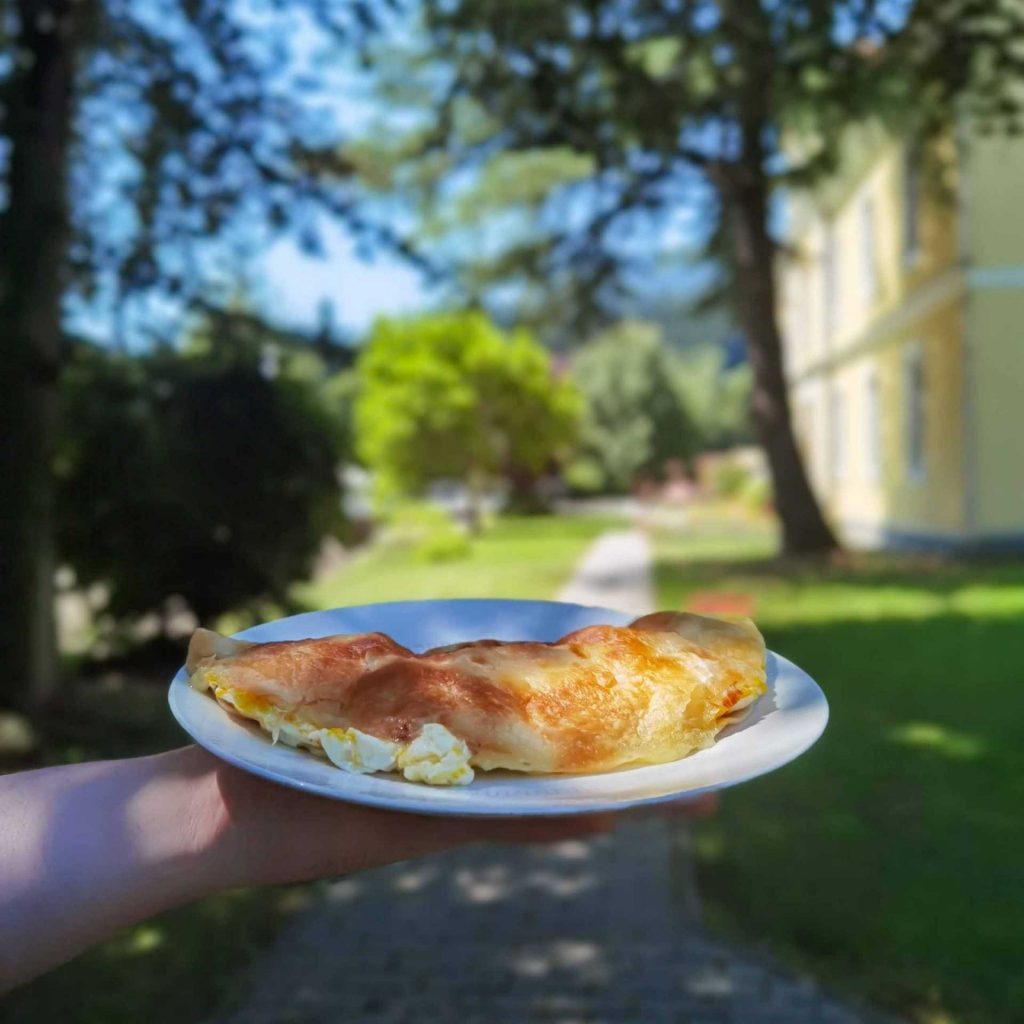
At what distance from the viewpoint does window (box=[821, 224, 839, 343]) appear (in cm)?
2339

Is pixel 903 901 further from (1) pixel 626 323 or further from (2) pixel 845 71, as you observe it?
(1) pixel 626 323

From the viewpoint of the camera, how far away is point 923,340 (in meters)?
17.4

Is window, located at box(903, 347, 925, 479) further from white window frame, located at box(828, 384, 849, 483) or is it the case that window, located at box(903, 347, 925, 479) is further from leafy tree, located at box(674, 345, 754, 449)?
leafy tree, located at box(674, 345, 754, 449)

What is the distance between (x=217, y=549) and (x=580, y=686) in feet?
20.3

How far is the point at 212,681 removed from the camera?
152cm

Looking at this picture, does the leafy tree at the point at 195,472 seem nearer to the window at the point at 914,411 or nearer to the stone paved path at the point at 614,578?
the stone paved path at the point at 614,578

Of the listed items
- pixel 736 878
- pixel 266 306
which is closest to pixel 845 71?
pixel 266 306

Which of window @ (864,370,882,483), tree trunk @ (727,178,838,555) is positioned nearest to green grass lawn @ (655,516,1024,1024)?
tree trunk @ (727,178,838,555)

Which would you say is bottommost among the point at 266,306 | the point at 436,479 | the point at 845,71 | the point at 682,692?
the point at 436,479

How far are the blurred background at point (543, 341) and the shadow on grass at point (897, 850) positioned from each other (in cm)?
2

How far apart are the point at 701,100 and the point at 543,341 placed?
7675 mm

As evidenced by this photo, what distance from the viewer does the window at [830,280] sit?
23.4 metres

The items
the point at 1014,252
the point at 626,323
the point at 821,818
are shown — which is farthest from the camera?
the point at 626,323

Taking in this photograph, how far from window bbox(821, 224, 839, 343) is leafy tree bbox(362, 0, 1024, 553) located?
8.67 m
